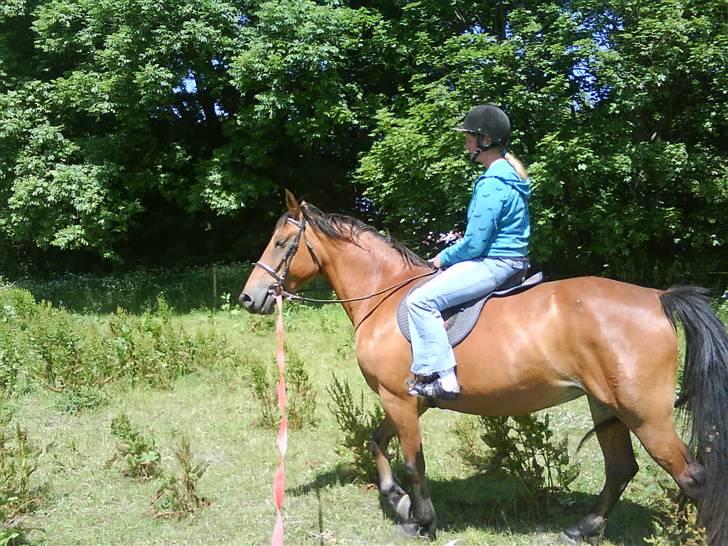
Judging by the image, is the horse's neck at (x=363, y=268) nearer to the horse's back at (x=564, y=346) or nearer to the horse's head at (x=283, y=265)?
the horse's head at (x=283, y=265)

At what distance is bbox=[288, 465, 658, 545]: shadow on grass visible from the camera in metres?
4.31

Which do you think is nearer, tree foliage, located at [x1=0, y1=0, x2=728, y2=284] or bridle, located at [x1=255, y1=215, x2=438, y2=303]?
bridle, located at [x1=255, y1=215, x2=438, y2=303]

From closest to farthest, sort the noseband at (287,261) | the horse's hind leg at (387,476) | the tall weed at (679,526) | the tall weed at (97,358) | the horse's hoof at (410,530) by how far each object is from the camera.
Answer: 1. the tall weed at (679,526)
2. the horse's hoof at (410,530)
3. the horse's hind leg at (387,476)
4. the noseband at (287,261)
5. the tall weed at (97,358)

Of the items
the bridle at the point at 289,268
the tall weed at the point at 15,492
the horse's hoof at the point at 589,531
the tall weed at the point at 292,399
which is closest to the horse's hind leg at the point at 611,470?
the horse's hoof at the point at 589,531

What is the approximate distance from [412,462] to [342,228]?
1750 millimetres

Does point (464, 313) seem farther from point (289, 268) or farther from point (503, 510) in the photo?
point (503, 510)

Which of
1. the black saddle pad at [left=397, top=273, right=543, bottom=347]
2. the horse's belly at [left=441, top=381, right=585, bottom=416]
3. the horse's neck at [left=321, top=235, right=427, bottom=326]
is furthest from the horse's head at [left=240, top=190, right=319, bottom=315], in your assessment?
the horse's belly at [left=441, top=381, right=585, bottom=416]

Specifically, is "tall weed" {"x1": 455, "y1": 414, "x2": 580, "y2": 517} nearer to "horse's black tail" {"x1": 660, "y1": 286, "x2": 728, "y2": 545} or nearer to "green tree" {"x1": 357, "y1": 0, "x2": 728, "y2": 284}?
"horse's black tail" {"x1": 660, "y1": 286, "x2": 728, "y2": 545}

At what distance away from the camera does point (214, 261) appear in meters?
19.4

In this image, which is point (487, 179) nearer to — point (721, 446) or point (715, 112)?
point (721, 446)

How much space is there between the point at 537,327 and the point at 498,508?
1.76 metres

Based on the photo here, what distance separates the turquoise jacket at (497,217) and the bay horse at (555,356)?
1.13ft

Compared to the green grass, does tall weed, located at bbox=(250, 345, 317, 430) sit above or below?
above

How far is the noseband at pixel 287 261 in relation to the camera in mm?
4457
